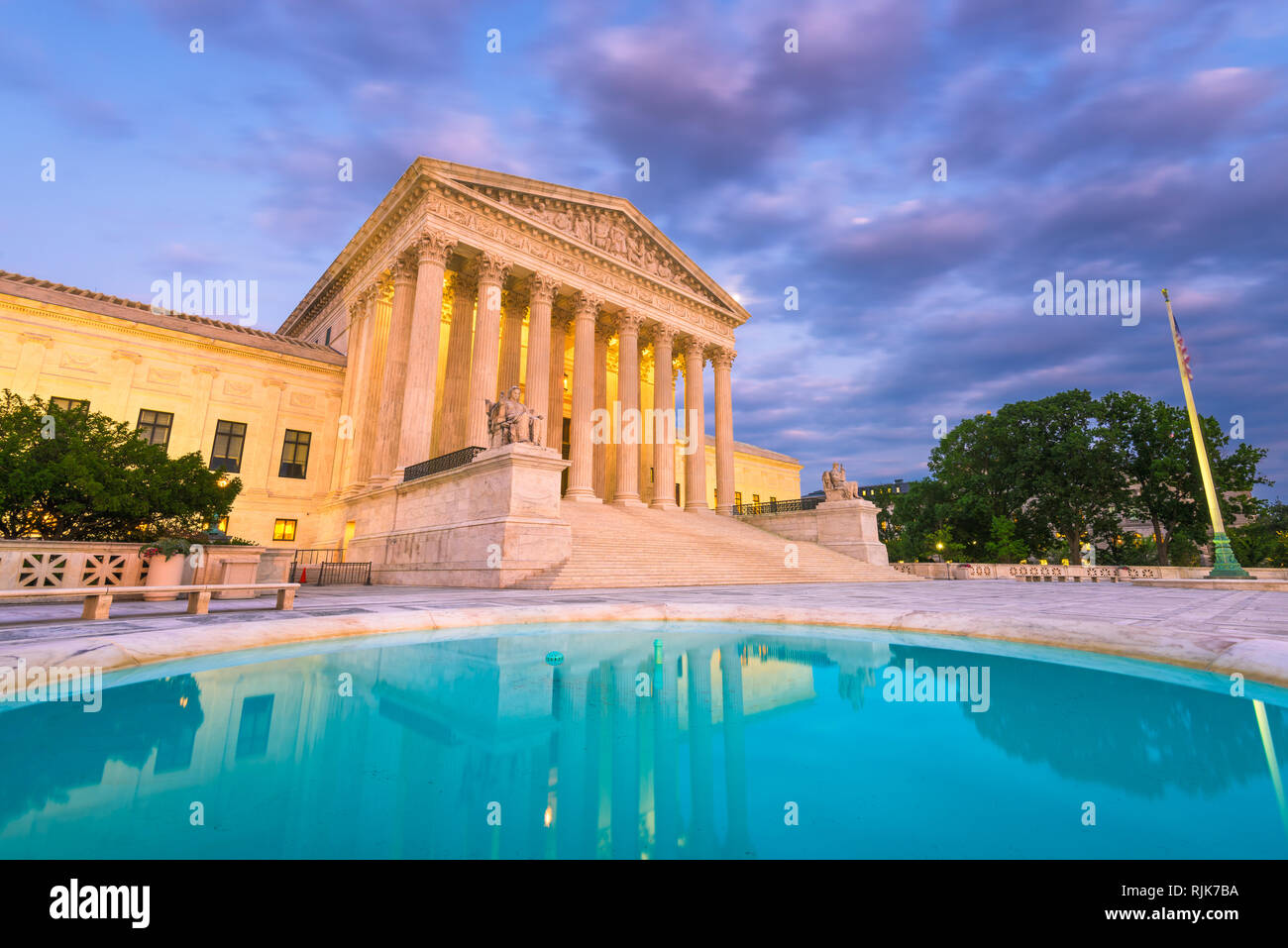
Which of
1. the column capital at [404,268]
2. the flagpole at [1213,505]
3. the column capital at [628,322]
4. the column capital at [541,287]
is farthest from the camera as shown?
the column capital at [628,322]

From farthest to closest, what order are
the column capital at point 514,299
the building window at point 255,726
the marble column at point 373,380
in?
the column capital at point 514,299 < the marble column at point 373,380 < the building window at point 255,726

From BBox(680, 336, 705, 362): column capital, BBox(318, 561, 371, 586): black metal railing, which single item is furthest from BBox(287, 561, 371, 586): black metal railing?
BBox(680, 336, 705, 362): column capital

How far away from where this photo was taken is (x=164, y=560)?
1173cm

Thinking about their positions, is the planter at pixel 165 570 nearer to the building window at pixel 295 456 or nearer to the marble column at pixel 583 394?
the marble column at pixel 583 394

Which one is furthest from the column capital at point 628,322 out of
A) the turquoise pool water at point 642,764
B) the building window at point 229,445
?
the turquoise pool water at point 642,764

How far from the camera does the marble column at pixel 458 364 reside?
29016 mm

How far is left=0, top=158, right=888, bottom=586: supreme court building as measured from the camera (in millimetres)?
20531

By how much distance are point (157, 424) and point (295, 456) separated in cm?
590

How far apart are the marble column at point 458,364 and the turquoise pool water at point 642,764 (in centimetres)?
2380

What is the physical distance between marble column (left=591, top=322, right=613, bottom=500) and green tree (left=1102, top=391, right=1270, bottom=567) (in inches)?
1369

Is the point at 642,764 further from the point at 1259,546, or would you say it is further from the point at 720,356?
the point at 1259,546

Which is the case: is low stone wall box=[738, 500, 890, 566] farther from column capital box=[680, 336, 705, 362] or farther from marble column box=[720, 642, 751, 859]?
marble column box=[720, 642, 751, 859]
